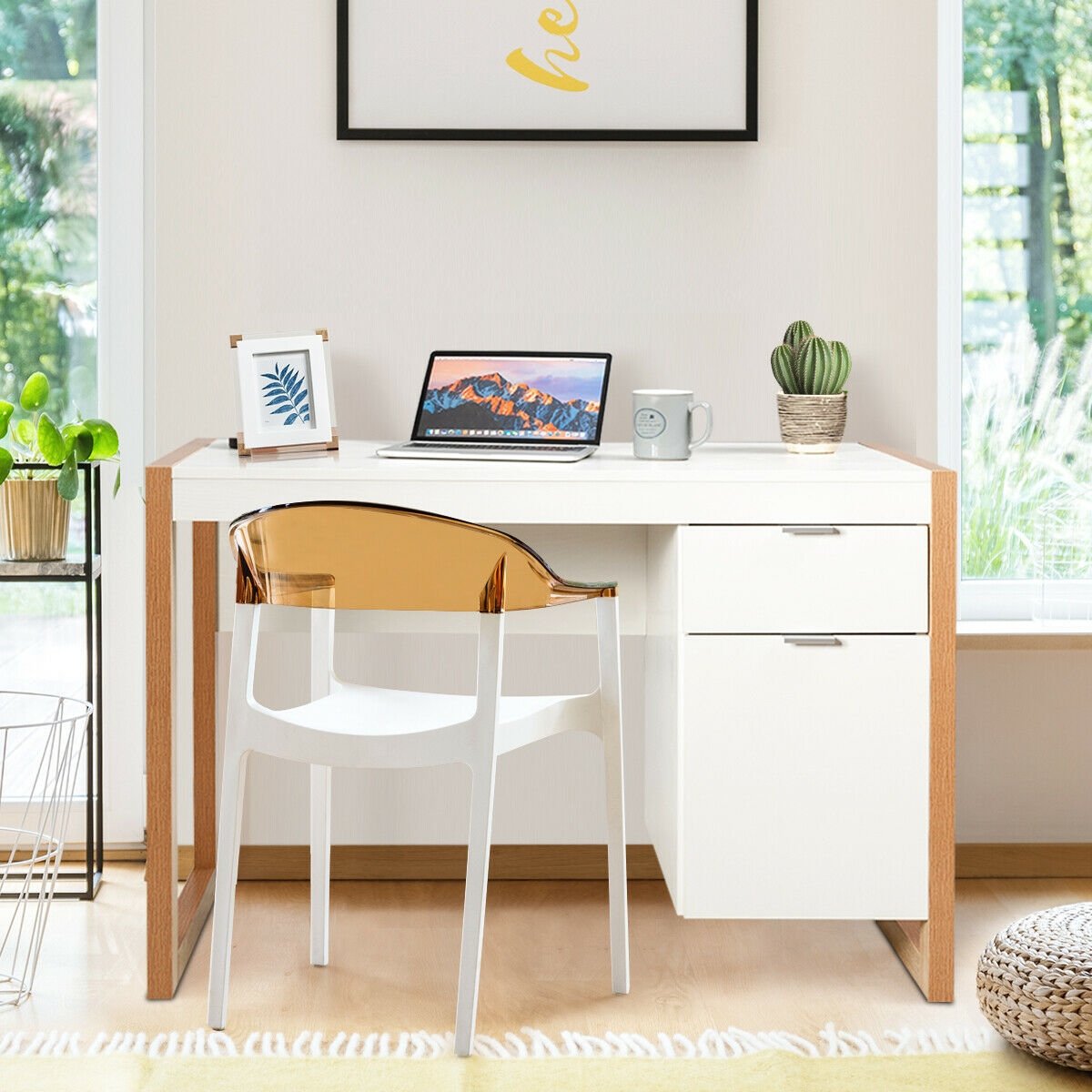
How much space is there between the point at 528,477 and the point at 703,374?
630 mm

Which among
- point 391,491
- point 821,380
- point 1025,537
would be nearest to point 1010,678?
point 1025,537

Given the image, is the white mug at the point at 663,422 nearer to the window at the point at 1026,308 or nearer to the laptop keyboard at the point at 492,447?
the laptop keyboard at the point at 492,447

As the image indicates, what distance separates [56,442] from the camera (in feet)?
7.52

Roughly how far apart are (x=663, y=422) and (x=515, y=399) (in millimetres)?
297

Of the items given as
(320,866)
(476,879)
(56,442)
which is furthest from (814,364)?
(56,442)

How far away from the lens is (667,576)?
1998 millimetres

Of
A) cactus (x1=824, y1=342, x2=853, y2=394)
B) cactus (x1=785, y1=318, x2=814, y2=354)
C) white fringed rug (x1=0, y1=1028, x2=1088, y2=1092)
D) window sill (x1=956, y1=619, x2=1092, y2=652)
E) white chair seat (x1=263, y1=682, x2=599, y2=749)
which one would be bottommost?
white fringed rug (x1=0, y1=1028, x2=1088, y2=1092)

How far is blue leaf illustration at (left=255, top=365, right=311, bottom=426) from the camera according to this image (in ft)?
7.08

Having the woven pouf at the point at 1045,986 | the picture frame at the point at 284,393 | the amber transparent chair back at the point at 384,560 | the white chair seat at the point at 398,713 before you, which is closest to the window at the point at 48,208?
the picture frame at the point at 284,393

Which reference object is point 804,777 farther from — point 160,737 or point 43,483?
point 43,483

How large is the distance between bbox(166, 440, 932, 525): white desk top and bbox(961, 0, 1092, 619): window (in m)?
0.77

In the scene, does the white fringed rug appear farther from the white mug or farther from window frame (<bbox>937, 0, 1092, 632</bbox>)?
window frame (<bbox>937, 0, 1092, 632</bbox>)

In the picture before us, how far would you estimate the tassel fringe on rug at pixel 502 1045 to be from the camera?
181cm

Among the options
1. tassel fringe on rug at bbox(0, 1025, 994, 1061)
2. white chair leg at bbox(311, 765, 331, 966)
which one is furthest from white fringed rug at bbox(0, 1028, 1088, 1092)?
white chair leg at bbox(311, 765, 331, 966)
